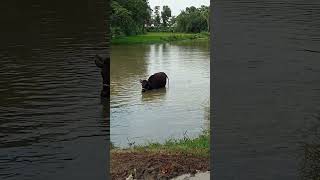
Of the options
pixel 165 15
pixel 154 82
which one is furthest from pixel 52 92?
pixel 165 15

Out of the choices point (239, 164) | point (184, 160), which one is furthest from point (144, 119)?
point (239, 164)

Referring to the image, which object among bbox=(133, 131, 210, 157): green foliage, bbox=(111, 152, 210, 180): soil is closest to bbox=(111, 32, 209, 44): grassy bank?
bbox=(133, 131, 210, 157): green foliage

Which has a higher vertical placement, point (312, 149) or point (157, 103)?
point (312, 149)

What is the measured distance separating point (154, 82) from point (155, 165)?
5.13 m

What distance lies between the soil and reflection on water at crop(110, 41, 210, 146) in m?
1.20

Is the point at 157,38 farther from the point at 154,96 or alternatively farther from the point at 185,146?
the point at 185,146

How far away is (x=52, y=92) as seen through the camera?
257cm

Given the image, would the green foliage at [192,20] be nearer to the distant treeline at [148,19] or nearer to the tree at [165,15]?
the distant treeline at [148,19]

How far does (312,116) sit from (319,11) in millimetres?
569

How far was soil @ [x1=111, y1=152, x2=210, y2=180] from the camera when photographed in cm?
367

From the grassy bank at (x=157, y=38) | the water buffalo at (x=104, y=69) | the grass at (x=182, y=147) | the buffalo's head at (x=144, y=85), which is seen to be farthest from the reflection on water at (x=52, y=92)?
the grassy bank at (x=157, y=38)

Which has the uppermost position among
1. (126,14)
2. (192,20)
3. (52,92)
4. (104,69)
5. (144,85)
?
(192,20)

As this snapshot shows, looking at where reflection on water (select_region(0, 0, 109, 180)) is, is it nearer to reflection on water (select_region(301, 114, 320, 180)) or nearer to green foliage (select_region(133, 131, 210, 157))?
reflection on water (select_region(301, 114, 320, 180))

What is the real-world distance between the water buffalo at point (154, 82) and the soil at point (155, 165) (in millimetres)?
4571
